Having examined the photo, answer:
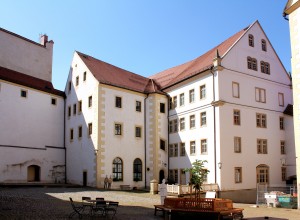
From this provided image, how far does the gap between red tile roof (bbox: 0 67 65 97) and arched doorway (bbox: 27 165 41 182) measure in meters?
7.59

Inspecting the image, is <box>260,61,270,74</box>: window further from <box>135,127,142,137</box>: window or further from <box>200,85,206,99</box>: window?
<box>135,127,142,137</box>: window

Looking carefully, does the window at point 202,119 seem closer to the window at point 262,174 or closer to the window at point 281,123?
the window at point 262,174

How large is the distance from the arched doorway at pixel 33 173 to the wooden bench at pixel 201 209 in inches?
886

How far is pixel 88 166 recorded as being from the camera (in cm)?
3406

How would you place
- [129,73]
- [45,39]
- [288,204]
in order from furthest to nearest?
[45,39], [129,73], [288,204]

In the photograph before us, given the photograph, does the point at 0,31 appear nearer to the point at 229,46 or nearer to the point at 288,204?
the point at 229,46

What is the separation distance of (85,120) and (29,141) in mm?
5535

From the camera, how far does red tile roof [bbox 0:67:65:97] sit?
34.5 meters

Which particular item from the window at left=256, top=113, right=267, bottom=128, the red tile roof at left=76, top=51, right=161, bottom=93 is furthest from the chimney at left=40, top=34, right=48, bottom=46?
the window at left=256, top=113, right=267, bottom=128

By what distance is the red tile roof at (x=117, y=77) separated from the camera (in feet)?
116

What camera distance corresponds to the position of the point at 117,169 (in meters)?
33.8

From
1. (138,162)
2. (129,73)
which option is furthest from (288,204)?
Result: (129,73)

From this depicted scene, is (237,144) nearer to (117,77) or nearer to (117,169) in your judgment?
(117,169)

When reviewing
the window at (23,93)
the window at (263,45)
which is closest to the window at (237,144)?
the window at (263,45)
